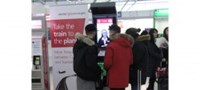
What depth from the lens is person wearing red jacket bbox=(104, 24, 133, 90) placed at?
12.2 ft

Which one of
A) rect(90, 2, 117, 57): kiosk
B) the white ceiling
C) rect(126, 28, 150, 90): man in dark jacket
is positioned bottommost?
rect(126, 28, 150, 90): man in dark jacket

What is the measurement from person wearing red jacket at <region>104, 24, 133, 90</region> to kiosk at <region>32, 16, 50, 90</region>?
113 centimetres

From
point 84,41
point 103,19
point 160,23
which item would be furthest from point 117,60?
point 160,23

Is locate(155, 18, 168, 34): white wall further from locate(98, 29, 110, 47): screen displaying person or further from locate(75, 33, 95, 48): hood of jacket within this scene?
locate(75, 33, 95, 48): hood of jacket

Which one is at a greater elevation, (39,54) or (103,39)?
(103,39)

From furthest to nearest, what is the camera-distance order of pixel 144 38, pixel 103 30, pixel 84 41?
pixel 103 30, pixel 144 38, pixel 84 41

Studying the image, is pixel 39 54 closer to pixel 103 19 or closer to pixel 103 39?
pixel 103 39

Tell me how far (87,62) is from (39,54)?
104 cm

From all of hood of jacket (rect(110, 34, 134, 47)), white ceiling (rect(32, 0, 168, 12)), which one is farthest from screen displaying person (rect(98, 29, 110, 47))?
white ceiling (rect(32, 0, 168, 12))

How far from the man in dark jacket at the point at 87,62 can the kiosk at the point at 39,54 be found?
0.74 meters

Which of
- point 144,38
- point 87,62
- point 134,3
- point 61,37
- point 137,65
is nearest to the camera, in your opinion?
point 87,62

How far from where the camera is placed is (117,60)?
3746mm
